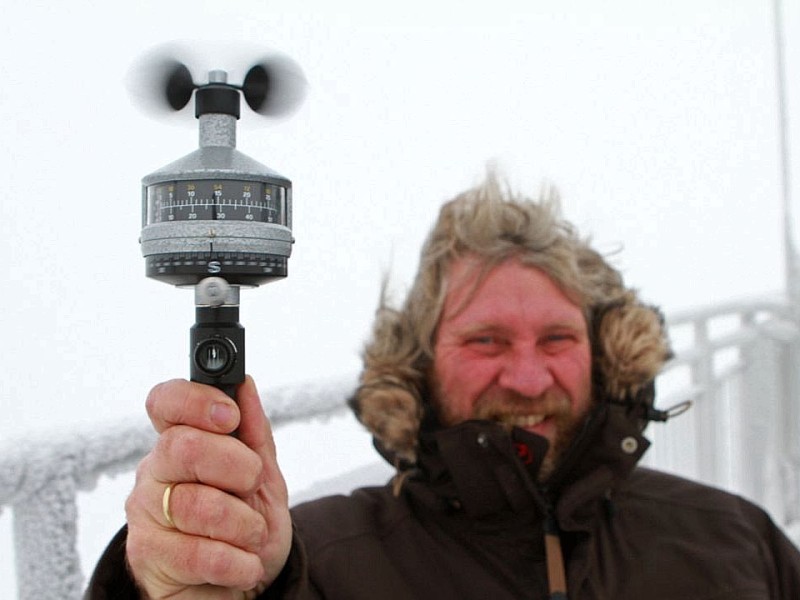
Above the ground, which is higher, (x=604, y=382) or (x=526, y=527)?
(x=604, y=382)

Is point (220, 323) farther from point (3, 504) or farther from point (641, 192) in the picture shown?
point (641, 192)

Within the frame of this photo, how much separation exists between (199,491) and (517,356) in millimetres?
936

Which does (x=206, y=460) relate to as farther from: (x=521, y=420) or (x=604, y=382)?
(x=604, y=382)

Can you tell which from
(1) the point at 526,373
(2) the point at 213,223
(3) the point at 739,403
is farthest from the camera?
(3) the point at 739,403

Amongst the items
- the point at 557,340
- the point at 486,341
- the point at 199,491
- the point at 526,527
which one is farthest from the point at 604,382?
the point at 199,491

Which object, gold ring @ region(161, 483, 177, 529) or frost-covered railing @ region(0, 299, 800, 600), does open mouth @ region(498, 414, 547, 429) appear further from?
gold ring @ region(161, 483, 177, 529)

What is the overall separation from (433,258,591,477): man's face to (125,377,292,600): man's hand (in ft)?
2.70

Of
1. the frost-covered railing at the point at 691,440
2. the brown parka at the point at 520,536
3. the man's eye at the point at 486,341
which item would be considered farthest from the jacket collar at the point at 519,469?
the frost-covered railing at the point at 691,440

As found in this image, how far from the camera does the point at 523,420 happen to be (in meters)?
1.59

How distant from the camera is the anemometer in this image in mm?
777

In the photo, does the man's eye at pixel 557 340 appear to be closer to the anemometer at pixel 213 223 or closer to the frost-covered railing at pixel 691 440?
the frost-covered railing at pixel 691 440

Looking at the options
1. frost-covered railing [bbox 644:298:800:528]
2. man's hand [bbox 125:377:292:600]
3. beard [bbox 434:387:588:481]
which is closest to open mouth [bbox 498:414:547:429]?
beard [bbox 434:387:588:481]

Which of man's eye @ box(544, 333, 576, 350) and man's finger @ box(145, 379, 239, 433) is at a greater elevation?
man's eye @ box(544, 333, 576, 350)

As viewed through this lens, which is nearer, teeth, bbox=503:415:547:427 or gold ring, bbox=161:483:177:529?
gold ring, bbox=161:483:177:529
